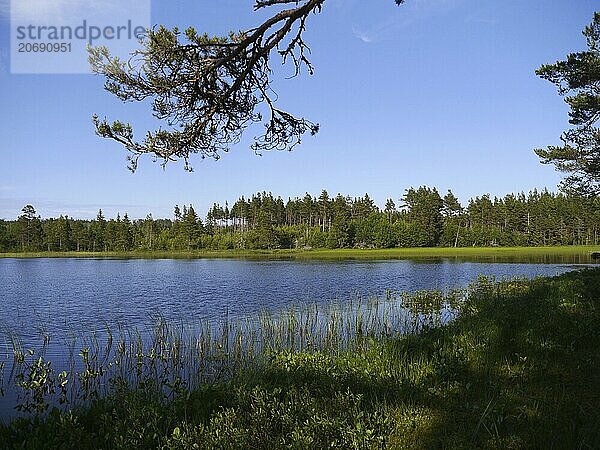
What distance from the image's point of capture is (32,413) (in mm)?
7793

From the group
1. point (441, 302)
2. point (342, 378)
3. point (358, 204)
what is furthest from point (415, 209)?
point (342, 378)

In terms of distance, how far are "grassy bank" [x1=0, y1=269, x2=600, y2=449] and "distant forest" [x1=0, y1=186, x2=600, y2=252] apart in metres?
94.7

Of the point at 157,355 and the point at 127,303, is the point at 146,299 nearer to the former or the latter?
the point at 127,303

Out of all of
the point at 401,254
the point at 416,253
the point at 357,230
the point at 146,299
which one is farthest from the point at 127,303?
the point at 357,230

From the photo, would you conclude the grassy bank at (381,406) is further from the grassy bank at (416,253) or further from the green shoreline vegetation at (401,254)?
the grassy bank at (416,253)

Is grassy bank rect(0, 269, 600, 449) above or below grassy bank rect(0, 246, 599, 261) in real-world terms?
above

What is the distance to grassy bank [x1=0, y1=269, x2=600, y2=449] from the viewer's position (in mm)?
4730

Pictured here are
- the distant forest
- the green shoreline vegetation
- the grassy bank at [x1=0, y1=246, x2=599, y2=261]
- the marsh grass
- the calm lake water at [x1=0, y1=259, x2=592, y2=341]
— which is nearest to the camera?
the marsh grass

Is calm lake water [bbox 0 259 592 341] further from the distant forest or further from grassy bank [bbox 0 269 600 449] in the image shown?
the distant forest

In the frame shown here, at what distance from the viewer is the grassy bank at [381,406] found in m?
4.73

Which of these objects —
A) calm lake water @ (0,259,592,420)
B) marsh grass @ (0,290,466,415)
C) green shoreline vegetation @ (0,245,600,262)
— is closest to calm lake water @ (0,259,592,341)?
calm lake water @ (0,259,592,420)

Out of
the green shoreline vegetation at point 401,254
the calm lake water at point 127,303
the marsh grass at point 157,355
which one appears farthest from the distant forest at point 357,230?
the marsh grass at point 157,355

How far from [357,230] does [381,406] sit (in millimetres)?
100878

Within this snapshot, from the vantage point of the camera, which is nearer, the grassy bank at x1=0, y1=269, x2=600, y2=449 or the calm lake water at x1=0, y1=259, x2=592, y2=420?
the grassy bank at x1=0, y1=269, x2=600, y2=449
